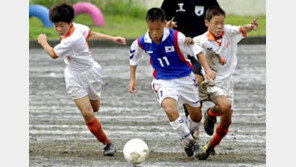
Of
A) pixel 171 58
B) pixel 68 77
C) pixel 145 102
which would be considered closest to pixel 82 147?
pixel 68 77

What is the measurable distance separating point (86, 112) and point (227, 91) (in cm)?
180

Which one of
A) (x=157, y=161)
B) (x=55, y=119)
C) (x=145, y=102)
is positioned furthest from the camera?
(x=145, y=102)

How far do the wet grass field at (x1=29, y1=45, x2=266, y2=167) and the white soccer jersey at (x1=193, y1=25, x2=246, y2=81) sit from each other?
1.07 m

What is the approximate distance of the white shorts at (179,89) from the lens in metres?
9.07

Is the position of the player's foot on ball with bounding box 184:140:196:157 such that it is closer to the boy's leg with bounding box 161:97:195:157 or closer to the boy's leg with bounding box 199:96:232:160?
the boy's leg with bounding box 161:97:195:157

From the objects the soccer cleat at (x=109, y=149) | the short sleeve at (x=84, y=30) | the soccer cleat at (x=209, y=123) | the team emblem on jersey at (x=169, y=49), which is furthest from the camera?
the short sleeve at (x=84, y=30)

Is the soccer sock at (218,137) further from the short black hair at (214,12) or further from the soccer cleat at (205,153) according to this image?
the short black hair at (214,12)

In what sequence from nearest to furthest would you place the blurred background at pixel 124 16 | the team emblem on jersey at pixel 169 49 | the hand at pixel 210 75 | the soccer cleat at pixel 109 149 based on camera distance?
the hand at pixel 210 75 < the team emblem on jersey at pixel 169 49 < the soccer cleat at pixel 109 149 < the blurred background at pixel 124 16

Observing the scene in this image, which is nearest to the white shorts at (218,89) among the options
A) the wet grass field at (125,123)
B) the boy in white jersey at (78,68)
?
the wet grass field at (125,123)

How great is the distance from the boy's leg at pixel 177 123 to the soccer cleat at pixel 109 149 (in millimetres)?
949

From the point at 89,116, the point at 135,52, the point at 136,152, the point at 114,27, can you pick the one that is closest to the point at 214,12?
the point at 135,52

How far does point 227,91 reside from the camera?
9297mm

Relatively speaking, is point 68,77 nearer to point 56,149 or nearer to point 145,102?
point 56,149

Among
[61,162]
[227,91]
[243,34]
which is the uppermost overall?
[243,34]
